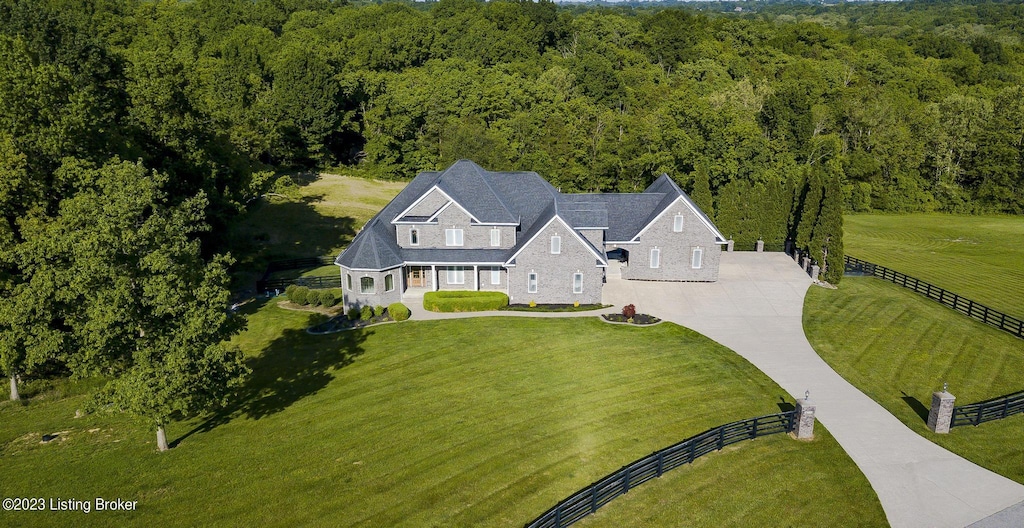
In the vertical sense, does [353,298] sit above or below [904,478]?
above

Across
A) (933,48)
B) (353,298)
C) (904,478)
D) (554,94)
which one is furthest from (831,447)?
(933,48)

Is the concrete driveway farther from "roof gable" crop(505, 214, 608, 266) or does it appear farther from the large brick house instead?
"roof gable" crop(505, 214, 608, 266)

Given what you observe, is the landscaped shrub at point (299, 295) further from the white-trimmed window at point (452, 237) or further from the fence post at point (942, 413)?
the fence post at point (942, 413)

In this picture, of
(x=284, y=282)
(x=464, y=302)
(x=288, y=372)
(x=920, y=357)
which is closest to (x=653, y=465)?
(x=288, y=372)

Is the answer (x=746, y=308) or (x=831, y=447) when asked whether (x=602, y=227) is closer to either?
(x=746, y=308)

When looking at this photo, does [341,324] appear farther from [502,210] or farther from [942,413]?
[942,413]

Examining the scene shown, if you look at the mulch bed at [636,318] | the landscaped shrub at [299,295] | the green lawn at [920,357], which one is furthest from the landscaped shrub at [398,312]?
the green lawn at [920,357]
